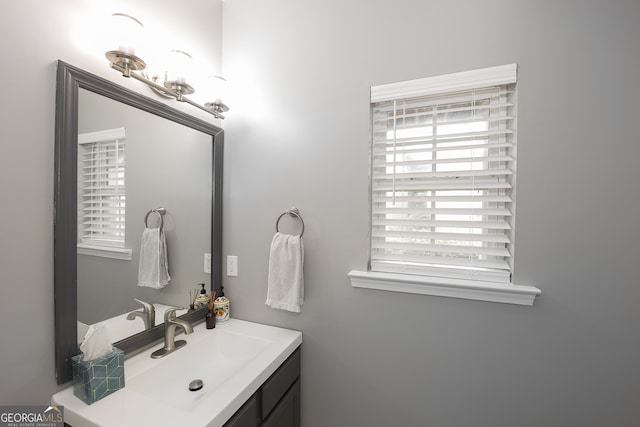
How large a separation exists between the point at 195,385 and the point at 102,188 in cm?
88

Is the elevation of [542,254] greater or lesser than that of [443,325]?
greater

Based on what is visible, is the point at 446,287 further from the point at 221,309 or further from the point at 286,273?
the point at 221,309

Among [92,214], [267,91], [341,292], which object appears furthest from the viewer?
[267,91]

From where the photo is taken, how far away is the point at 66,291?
866 millimetres

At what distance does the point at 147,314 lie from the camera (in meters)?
1.16

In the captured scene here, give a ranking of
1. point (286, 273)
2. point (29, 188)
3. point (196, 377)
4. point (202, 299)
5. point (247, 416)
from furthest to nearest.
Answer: point (202, 299) → point (286, 273) → point (196, 377) → point (247, 416) → point (29, 188)

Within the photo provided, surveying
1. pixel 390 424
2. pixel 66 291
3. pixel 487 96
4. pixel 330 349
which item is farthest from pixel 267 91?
pixel 390 424

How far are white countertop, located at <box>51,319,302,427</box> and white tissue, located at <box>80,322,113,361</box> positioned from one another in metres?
0.14

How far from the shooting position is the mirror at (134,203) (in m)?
0.86

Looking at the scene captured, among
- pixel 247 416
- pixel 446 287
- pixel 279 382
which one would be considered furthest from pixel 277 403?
pixel 446 287

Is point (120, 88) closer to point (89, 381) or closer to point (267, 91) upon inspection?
point (267, 91)

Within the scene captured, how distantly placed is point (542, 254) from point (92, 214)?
1.73 metres

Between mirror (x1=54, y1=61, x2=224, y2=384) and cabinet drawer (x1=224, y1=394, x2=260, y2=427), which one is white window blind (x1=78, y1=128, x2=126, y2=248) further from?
cabinet drawer (x1=224, y1=394, x2=260, y2=427)

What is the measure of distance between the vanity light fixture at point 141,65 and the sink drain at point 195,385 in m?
1.23
